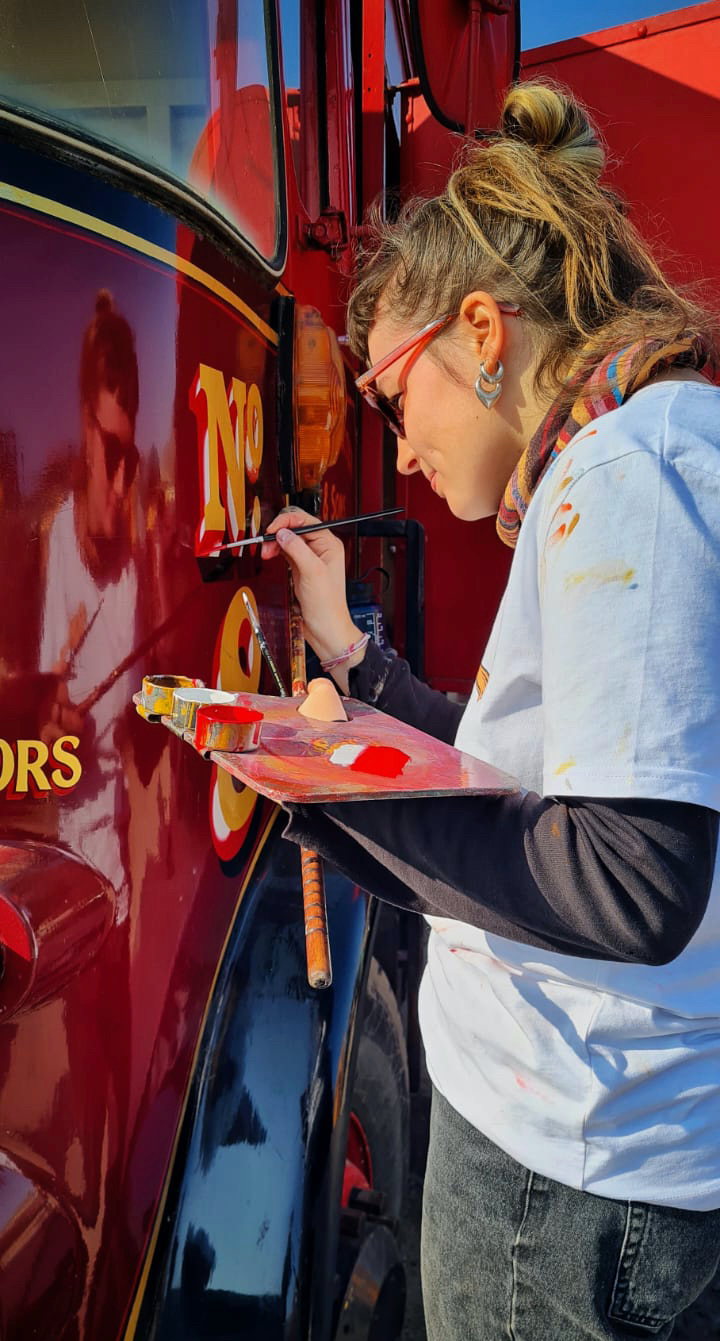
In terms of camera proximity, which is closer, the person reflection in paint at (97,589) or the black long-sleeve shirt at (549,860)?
the black long-sleeve shirt at (549,860)

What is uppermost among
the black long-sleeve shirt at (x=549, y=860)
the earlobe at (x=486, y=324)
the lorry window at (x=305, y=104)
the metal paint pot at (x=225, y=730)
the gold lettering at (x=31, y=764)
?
the lorry window at (x=305, y=104)

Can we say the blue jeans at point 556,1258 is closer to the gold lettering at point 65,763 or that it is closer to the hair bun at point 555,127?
the gold lettering at point 65,763

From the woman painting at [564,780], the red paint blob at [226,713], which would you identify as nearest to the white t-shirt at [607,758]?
the woman painting at [564,780]

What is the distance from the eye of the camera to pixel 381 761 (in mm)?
750

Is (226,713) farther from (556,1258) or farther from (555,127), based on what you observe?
(555,127)

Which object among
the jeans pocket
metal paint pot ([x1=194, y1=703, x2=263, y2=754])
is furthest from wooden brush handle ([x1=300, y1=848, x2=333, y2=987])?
the jeans pocket

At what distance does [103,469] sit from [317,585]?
0.50 metres

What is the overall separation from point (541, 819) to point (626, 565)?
209mm

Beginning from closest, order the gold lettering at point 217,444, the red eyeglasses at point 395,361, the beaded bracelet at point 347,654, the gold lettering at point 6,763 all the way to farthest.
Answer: the gold lettering at point 6,763 < the red eyeglasses at point 395,361 < the gold lettering at point 217,444 < the beaded bracelet at point 347,654

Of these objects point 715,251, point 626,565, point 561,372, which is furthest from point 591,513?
point 715,251

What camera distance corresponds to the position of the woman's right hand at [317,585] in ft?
4.35

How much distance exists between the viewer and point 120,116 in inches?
37.3

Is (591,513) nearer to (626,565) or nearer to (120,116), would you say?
(626,565)

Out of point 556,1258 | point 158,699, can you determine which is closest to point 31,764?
point 158,699
